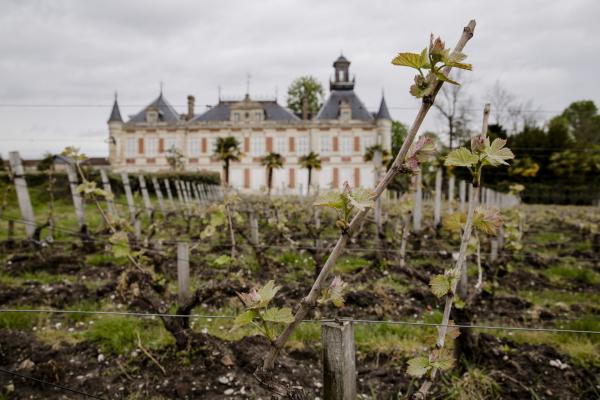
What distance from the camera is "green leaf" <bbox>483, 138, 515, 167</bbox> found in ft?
3.53

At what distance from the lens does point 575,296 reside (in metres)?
4.89

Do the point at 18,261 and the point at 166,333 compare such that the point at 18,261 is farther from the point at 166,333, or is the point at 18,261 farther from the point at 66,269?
the point at 166,333

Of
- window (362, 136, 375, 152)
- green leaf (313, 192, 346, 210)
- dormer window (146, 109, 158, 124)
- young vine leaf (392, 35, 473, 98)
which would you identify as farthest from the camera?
dormer window (146, 109, 158, 124)

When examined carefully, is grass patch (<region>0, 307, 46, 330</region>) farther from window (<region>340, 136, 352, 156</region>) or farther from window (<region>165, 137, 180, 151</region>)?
window (<region>165, 137, 180, 151</region>)

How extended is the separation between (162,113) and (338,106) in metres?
18.3

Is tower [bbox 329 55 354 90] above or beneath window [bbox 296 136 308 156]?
above

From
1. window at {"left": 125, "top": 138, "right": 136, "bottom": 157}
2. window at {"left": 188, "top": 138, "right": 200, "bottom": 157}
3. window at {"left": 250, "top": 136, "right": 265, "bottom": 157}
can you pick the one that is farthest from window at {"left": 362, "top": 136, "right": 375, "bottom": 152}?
window at {"left": 125, "top": 138, "right": 136, "bottom": 157}

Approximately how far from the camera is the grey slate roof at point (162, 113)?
4122cm

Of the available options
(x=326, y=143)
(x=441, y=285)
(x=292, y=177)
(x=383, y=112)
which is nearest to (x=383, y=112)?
(x=383, y=112)

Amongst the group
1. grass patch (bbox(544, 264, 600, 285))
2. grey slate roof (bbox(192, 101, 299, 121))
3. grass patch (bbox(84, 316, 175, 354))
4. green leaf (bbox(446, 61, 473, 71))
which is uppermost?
grey slate roof (bbox(192, 101, 299, 121))

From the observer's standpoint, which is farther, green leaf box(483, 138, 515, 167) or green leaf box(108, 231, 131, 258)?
green leaf box(108, 231, 131, 258)

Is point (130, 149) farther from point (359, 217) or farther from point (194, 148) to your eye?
point (359, 217)

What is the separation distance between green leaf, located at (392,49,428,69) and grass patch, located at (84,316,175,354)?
281 cm

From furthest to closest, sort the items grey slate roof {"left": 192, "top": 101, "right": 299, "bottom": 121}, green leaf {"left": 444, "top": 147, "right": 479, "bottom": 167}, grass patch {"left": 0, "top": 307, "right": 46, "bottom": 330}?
grey slate roof {"left": 192, "top": 101, "right": 299, "bottom": 121} → grass patch {"left": 0, "top": 307, "right": 46, "bottom": 330} → green leaf {"left": 444, "top": 147, "right": 479, "bottom": 167}
